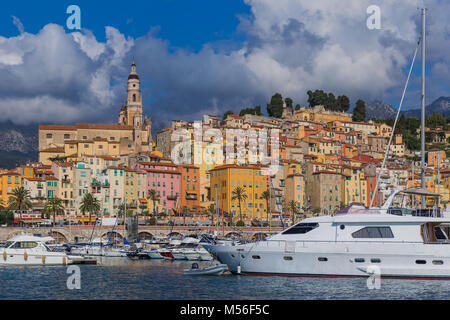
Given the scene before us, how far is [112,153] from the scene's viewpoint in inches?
4904

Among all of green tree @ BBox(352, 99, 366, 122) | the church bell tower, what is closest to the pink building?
the church bell tower

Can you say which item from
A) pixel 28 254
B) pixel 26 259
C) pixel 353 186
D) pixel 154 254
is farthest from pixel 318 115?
pixel 26 259

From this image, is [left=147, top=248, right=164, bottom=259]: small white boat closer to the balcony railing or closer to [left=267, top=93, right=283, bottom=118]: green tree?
the balcony railing

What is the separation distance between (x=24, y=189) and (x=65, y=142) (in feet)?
77.0

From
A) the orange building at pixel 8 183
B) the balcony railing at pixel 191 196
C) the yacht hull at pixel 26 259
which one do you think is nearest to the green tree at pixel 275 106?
the balcony railing at pixel 191 196

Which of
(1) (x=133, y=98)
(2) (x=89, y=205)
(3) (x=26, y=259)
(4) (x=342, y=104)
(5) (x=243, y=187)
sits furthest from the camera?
(4) (x=342, y=104)

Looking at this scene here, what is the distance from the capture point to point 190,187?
11612cm

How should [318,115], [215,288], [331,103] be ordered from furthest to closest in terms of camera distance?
[331,103] → [318,115] → [215,288]

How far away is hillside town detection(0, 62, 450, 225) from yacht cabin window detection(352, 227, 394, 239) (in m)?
54.5

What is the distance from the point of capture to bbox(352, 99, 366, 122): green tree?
601 feet

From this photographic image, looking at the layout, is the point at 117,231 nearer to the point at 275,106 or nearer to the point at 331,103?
the point at 275,106

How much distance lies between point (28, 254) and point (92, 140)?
7740 centimetres

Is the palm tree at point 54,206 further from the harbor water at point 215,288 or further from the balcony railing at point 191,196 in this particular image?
the harbor water at point 215,288
